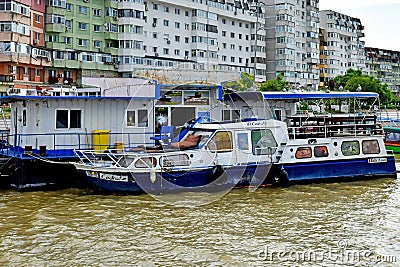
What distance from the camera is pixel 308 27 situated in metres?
87.3

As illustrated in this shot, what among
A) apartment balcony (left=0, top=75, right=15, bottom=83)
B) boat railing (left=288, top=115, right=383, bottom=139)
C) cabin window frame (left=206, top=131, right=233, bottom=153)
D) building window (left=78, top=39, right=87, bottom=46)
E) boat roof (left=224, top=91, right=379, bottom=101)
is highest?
building window (left=78, top=39, right=87, bottom=46)

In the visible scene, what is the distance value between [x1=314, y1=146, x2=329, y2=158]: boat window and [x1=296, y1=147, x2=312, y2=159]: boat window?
0.30 metres

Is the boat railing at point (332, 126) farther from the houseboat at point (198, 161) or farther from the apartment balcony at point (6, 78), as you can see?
the apartment balcony at point (6, 78)

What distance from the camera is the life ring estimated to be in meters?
21.0

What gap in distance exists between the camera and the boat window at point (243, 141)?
67.4ft

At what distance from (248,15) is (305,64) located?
49.9 ft

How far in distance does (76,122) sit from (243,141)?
693 centimetres

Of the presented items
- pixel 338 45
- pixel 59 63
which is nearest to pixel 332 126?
pixel 59 63

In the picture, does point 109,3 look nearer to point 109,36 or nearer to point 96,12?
point 96,12

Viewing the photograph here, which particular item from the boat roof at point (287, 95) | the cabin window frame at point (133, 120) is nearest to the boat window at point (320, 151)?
the boat roof at point (287, 95)

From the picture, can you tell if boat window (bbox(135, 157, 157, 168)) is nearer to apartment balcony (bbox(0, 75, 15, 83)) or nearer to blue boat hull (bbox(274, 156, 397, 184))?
blue boat hull (bbox(274, 156, 397, 184))

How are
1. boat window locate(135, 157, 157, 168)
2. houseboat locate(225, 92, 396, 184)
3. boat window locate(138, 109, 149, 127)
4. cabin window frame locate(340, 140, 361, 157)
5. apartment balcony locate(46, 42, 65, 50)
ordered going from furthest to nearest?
apartment balcony locate(46, 42, 65, 50), boat window locate(138, 109, 149, 127), cabin window frame locate(340, 140, 361, 157), houseboat locate(225, 92, 396, 184), boat window locate(135, 157, 157, 168)

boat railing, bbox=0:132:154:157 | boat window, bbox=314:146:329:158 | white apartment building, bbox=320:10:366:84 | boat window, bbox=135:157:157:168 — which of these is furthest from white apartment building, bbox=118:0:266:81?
boat window, bbox=135:157:157:168

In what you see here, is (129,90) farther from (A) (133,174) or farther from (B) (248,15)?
(B) (248,15)
